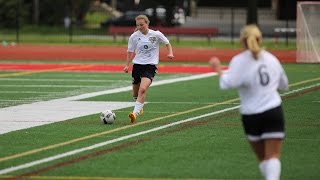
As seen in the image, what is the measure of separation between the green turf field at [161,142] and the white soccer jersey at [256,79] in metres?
1.75

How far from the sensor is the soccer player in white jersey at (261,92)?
1105 cm

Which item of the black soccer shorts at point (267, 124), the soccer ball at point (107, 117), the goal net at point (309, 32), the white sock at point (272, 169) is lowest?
the goal net at point (309, 32)

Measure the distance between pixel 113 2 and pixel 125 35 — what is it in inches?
1074

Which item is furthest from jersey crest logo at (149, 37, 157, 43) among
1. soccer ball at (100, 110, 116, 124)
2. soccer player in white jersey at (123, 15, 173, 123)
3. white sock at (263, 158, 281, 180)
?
white sock at (263, 158, 281, 180)

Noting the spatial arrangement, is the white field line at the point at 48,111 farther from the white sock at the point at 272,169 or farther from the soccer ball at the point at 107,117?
the white sock at the point at 272,169

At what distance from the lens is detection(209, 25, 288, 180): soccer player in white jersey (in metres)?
11.0

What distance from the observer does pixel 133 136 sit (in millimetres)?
16734

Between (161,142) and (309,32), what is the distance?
22.6m

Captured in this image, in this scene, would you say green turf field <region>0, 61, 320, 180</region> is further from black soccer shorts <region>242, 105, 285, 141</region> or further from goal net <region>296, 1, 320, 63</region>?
goal net <region>296, 1, 320, 63</region>

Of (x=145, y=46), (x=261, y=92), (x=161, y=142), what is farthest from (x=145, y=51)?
(x=261, y=92)

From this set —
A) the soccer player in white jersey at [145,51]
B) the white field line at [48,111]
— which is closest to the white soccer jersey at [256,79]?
the white field line at [48,111]

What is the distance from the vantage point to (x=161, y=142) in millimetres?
15977

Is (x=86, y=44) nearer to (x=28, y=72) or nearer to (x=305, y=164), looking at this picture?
(x=28, y=72)

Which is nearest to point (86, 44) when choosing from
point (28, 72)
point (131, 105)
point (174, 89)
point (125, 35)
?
point (125, 35)
